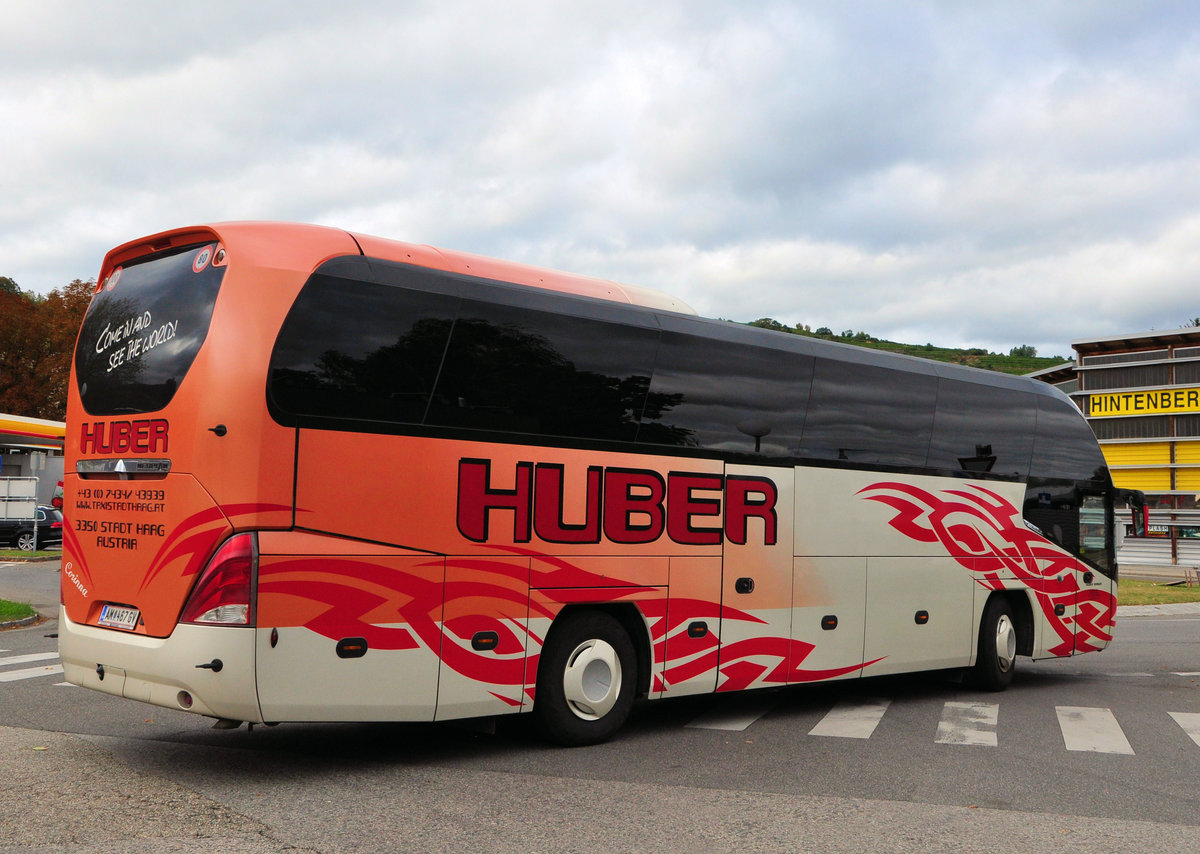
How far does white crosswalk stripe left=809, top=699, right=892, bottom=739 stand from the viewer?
32.0 ft

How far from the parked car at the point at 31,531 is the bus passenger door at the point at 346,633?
96.7ft

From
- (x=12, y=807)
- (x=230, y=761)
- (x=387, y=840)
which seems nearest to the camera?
(x=387, y=840)

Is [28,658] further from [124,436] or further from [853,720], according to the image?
[853,720]

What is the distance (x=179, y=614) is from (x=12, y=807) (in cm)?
133

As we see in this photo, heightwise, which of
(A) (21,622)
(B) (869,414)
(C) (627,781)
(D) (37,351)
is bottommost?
(A) (21,622)

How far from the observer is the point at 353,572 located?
7.29 meters

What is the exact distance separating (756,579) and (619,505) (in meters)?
1.83

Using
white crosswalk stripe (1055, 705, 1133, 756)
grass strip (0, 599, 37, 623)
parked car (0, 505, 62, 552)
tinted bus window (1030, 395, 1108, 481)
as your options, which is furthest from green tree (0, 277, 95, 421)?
white crosswalk stripe (1055, 705, 1133, 756)

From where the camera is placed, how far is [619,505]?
8.94 metres

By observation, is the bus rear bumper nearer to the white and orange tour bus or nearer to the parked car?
the white and orange tour bus

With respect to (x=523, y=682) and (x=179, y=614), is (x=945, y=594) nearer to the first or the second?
(x=523, y=682)

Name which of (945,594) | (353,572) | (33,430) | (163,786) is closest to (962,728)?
(945,594)

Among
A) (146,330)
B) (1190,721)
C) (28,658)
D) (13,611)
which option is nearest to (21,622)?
(13,611)

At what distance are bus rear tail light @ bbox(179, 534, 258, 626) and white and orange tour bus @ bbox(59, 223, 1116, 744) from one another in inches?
0.7
